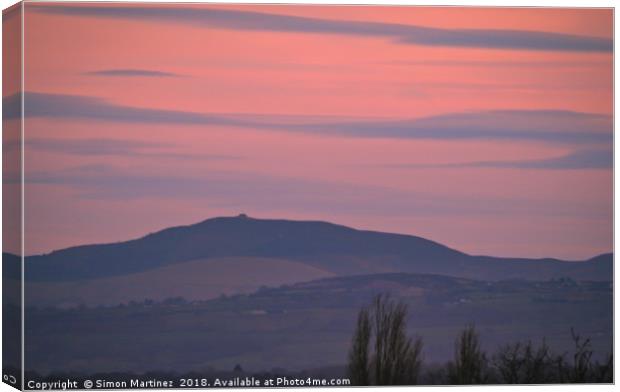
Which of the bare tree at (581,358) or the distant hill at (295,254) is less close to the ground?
the distant hill at (295,254)

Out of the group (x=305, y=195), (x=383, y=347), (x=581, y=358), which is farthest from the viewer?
(x=581, y=358)

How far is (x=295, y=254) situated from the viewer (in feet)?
37.1

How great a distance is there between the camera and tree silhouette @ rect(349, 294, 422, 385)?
11.3m

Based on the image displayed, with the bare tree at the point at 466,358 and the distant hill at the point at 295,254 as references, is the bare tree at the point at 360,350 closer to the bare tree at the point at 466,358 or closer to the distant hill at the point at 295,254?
the distant hill at the point at 295,254

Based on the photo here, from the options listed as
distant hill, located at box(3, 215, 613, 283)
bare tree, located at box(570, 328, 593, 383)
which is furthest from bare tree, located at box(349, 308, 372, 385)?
bare tree, located at box(570, 328, 593, 383)

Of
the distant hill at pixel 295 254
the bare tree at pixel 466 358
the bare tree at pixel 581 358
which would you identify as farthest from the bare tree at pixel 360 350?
the bare tree at pixel 581 358

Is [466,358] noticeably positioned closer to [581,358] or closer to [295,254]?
[581,358]

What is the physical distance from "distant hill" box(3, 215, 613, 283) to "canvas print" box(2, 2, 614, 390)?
14 millimetres

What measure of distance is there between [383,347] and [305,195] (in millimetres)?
1168

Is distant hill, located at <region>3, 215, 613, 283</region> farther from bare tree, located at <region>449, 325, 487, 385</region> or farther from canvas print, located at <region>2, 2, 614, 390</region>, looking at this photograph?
bare tree, located at <region>449, 325, 487, 385</region>

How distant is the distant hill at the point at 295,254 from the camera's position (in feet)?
36.3

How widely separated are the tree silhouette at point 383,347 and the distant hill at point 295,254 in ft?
0.91

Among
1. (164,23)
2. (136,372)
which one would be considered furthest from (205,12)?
(136,372)

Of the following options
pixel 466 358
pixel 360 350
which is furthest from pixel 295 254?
pixel 466 358
